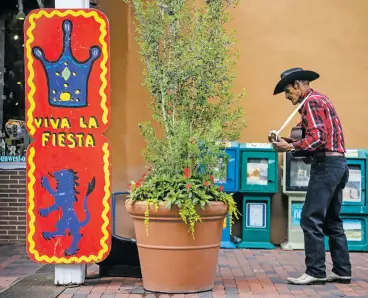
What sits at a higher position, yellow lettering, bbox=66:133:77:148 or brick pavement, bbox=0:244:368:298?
yellow lettering, bbox=66:133:77:148

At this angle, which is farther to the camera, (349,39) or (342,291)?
(349,39)

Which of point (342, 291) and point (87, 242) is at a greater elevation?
point (87, 242)

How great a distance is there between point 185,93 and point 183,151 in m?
0.59

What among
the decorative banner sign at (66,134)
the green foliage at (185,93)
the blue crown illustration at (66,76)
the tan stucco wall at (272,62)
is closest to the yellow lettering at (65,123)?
the decorative banner sign at (66,134)

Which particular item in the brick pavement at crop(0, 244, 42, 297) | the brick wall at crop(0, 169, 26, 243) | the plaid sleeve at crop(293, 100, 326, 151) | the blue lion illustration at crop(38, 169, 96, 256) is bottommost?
the brick pavement at crop(0, 244, 42, 297)

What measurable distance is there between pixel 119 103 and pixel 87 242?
129 inches

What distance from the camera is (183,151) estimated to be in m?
5.57

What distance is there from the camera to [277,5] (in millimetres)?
8617

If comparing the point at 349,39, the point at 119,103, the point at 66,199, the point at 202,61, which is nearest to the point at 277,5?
the point at 349,39

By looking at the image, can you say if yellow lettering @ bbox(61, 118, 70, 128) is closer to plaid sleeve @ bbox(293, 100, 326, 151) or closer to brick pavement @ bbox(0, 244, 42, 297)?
brick pavement @ bbox(0, 244, 42, 297)

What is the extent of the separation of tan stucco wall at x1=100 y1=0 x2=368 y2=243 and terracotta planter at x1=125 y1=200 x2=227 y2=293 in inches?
126

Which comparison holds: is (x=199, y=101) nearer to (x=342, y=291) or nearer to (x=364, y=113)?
(x=342, y=291)

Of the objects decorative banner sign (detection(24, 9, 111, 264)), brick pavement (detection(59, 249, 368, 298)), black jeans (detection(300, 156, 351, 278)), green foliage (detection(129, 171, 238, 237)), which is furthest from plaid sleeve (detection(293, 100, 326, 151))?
decorative banner sign (detection(24, 9, 111, 264))

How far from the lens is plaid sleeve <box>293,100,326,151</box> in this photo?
5645 mm
